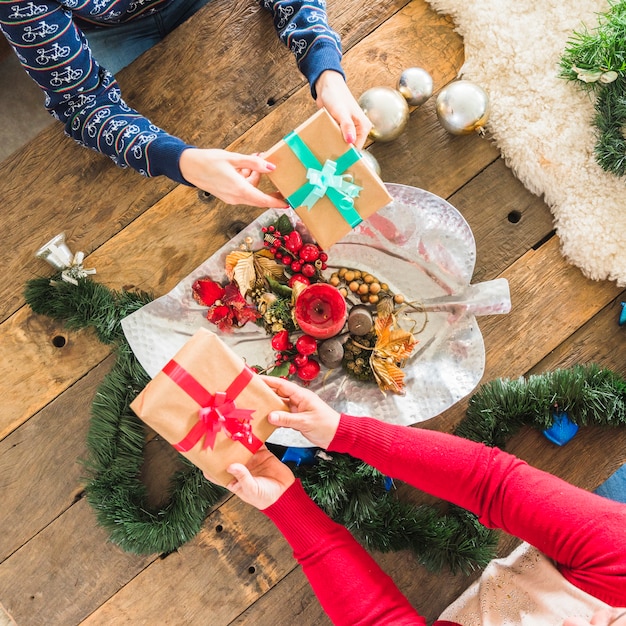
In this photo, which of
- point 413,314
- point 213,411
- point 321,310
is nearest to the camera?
point 213,411

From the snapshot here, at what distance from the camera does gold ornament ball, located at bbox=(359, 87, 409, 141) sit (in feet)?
3.82

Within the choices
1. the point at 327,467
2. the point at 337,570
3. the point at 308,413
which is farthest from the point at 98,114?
the point at 337,570

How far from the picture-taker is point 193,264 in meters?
1.28

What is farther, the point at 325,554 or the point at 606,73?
the point at 606,73

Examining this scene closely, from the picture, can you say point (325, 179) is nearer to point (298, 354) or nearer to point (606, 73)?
point (298, 354)

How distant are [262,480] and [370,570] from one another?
0.82 feet

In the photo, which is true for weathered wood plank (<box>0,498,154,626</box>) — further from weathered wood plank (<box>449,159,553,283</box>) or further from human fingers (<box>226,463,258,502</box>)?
weathered wood plank (<box>449,159,553,283</box>)

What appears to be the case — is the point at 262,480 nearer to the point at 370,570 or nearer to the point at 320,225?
the point at 370,570

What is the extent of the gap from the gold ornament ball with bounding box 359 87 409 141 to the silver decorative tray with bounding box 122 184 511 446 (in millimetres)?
123

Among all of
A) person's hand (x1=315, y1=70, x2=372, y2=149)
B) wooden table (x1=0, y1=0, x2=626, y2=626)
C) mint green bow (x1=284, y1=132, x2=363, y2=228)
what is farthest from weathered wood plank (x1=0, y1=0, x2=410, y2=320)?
mint green bow (x1=284, y1=132, x2=363, y2=228)

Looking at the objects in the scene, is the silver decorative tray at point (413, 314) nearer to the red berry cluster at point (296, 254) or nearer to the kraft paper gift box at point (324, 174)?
the red berry cluster at point (296, 254)

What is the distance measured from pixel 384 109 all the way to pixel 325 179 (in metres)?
0.30

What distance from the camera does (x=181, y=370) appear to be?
906mm

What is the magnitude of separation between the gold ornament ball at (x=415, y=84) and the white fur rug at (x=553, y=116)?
0.14 metres
